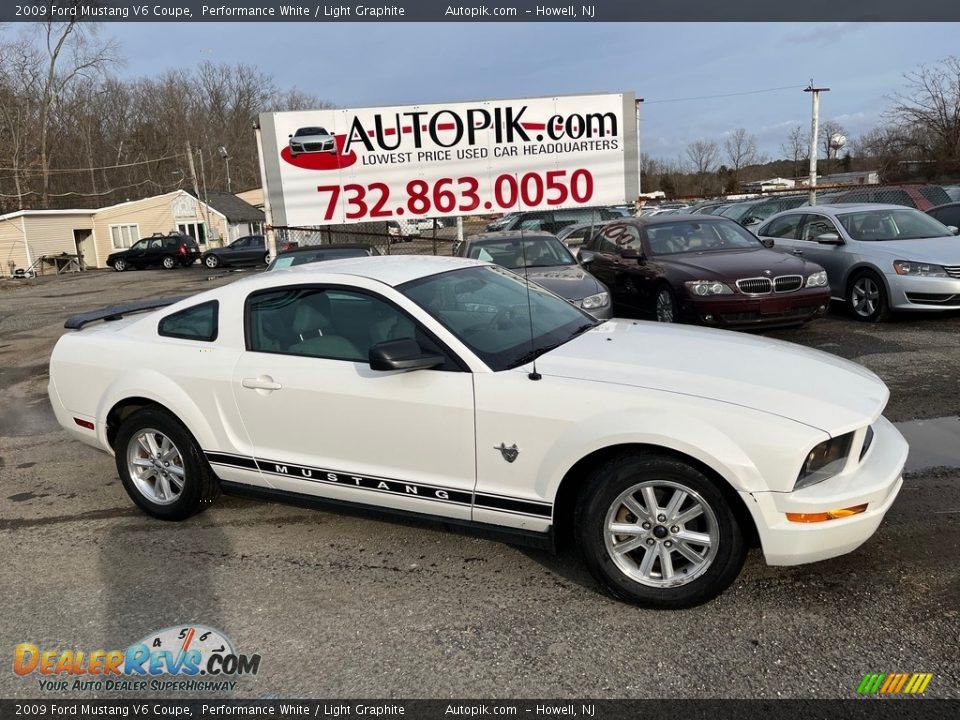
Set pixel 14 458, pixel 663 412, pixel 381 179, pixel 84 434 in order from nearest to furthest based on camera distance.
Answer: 1. pixel 663 412
2. pixel 84 434
3. pixel 14 458
4. pixel 381 179

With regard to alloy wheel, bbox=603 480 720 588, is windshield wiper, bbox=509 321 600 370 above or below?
above

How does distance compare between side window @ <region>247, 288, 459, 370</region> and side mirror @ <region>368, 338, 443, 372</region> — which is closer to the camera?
side mirror @ <region>368, 338, 443, 372</region>

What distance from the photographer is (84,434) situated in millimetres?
4480

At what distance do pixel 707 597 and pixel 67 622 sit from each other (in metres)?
2.85

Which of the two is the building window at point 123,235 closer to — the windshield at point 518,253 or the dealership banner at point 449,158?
the dealership banner at point 449,158

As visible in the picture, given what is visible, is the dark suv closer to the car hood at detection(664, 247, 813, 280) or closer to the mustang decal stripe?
the car hood at detection(664, 247, 813, 280)

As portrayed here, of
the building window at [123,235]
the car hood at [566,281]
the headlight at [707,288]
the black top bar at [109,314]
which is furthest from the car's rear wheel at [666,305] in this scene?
the building window at [123,235]

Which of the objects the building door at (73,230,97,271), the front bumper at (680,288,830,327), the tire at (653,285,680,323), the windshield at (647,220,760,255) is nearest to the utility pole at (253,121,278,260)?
the windshield at (647,220,760,255)

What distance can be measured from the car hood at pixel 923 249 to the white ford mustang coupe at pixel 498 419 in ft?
19.4

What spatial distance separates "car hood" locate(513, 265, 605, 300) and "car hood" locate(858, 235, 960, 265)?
369 centimetres

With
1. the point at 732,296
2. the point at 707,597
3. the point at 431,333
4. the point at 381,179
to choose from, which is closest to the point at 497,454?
the point at 431,333

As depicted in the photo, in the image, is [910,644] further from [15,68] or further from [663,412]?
[15,68]

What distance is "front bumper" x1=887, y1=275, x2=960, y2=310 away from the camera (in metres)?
8.11

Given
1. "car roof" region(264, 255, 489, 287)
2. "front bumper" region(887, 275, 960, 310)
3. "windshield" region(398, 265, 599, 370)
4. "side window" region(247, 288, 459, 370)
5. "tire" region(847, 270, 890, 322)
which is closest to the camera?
"windshield" region(398, 265, 599, 370)
